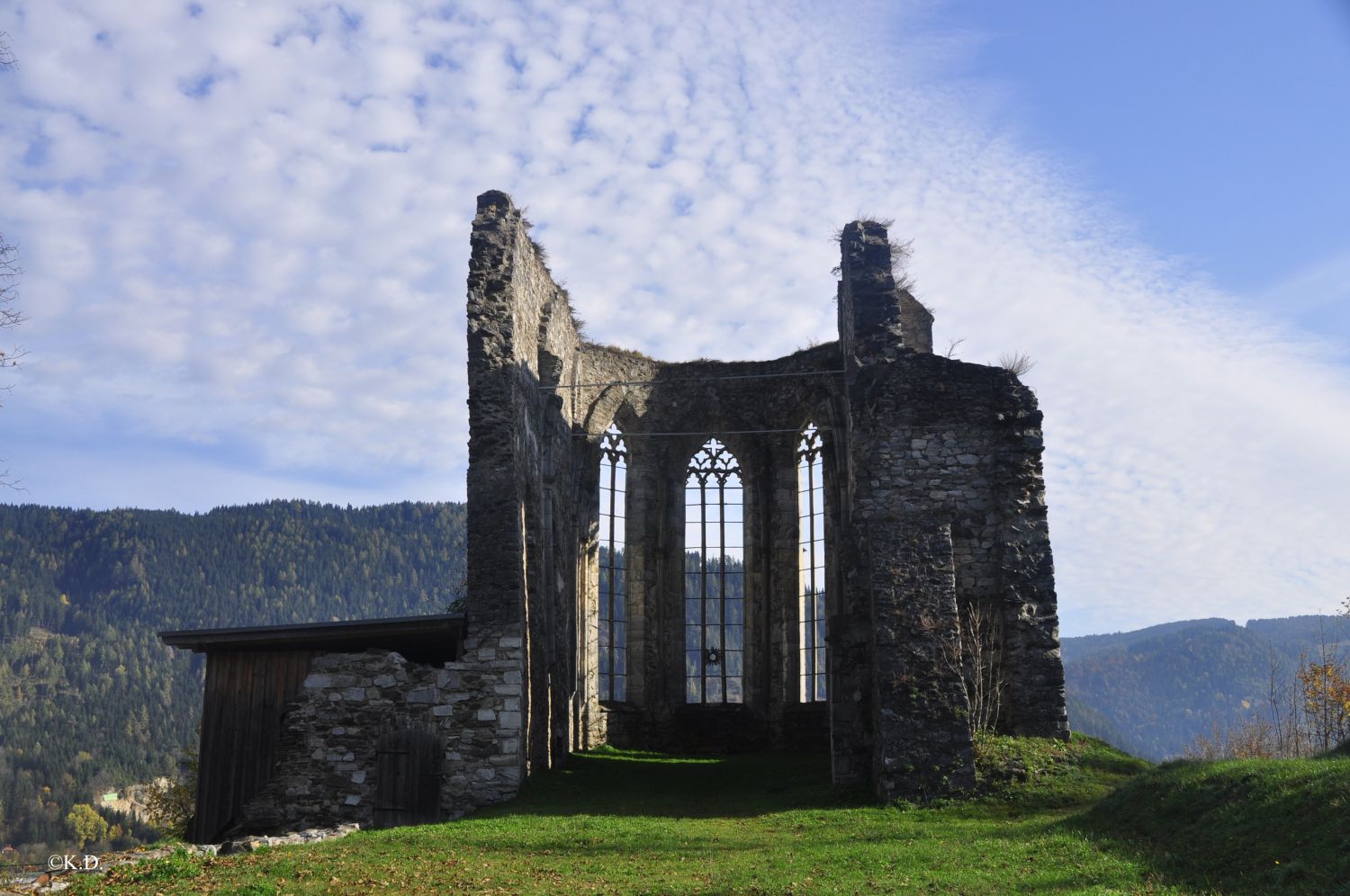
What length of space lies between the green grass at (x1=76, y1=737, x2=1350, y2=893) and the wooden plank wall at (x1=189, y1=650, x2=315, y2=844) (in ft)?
12.4

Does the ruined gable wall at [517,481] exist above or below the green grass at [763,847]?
above

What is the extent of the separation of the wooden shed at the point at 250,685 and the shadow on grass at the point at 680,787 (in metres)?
3.09

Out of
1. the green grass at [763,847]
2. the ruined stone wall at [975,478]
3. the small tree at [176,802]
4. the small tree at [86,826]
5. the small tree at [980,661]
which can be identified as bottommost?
the small tree at [86,826]

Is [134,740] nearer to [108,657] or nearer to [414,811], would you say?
[108,657]

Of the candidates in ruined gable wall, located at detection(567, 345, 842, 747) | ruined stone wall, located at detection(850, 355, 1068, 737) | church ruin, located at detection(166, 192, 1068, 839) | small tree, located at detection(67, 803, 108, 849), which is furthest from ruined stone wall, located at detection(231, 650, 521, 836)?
small tree, located at detection(67, 803, 108, 849)

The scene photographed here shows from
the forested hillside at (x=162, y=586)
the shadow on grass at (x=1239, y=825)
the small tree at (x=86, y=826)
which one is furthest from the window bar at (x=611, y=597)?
the forested hillside at (x=162, y=586)

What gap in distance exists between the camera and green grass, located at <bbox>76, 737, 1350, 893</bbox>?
11.3 m

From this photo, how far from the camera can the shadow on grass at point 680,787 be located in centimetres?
1791

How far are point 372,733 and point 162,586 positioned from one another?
146 meters

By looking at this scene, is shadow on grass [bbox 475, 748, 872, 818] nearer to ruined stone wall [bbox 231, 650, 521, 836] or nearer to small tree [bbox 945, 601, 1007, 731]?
ruined stone wall [bbox 231, 650, 521, 836]

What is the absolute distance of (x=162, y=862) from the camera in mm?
11969

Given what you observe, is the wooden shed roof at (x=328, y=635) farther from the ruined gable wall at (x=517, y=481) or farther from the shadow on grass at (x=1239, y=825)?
the shadow on grass at (x=1239, y=825)

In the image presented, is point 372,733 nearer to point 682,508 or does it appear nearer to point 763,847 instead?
point 763,847

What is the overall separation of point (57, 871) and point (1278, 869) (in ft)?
37.6
